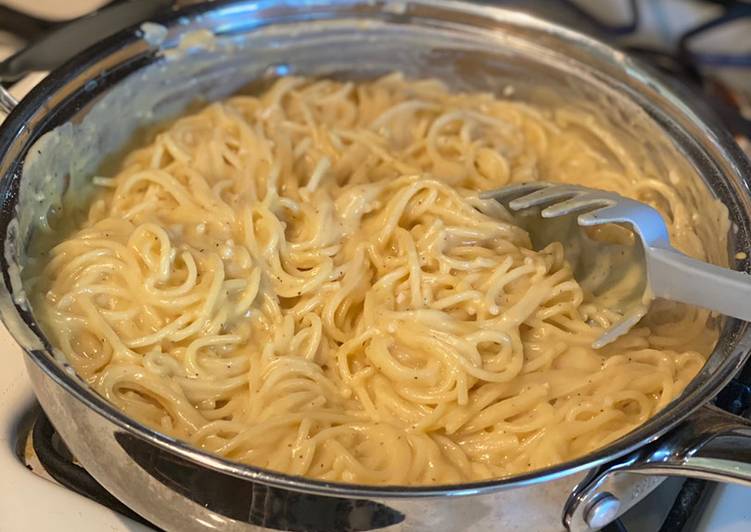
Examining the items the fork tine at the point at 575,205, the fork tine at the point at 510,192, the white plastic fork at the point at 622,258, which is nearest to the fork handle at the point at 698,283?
the white plastic fork at the point at 622,258

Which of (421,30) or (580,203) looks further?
(421,30)

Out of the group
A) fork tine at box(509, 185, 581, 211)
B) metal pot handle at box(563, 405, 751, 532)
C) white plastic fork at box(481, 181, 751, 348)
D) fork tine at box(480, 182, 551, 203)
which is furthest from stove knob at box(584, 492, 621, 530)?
fork tine at box(480, 182, 551, 203)

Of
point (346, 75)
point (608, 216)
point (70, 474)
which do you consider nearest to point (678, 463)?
point (608, 216)

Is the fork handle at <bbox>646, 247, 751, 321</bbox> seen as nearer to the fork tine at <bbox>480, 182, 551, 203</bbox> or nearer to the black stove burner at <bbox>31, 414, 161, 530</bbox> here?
the fork tine at <bbox>480, 182, 551, 203</bbox>

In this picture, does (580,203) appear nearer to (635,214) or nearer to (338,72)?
(635,214)

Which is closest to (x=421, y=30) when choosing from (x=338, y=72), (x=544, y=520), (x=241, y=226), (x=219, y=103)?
(x=338, y=72)

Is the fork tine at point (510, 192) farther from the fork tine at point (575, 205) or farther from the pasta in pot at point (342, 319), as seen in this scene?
the fork tine at point (575, 205)
